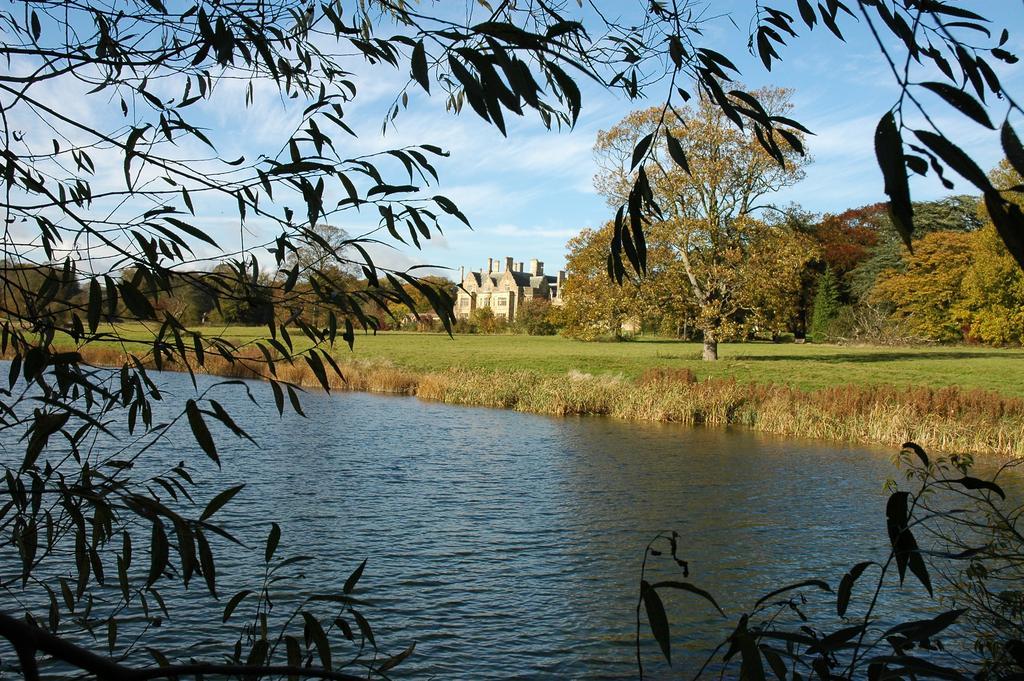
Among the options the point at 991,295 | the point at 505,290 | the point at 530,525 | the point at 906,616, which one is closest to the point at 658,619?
the point at 906,616

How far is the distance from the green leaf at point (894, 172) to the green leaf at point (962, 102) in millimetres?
74

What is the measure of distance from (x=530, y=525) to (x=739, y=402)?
1061cm

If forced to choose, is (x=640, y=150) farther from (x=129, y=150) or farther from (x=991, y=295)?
(x=991, y=295)

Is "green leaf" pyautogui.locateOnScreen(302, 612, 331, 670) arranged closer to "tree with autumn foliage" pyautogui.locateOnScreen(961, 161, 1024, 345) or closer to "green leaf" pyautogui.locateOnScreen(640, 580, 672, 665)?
"green leaf" pyautogui.locateOnScreen(640, 580, 672, 665)

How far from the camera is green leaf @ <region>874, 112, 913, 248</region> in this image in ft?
3.23

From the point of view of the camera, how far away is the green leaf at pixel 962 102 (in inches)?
41.3

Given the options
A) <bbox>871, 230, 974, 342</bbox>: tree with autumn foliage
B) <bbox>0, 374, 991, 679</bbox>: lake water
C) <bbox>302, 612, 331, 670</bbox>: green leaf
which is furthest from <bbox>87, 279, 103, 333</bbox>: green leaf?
<bbox>871, 230, 974, 342</bbox>: tree with autumn foliage

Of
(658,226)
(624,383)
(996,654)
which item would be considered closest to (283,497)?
(996,654)

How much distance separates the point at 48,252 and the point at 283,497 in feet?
26.4

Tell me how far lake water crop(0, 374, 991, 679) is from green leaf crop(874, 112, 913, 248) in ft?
16.6

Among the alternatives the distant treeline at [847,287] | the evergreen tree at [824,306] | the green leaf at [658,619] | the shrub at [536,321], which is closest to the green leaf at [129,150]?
the green leaf at [658,619]

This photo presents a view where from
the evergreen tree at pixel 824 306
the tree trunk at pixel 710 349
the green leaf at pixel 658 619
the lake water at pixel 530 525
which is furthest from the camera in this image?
the evergreen tree at pixel 824 306

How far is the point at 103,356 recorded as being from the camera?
24.6 metres

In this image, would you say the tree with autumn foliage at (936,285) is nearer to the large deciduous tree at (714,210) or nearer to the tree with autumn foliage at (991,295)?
the tree with autumn foliage at (991,295)
